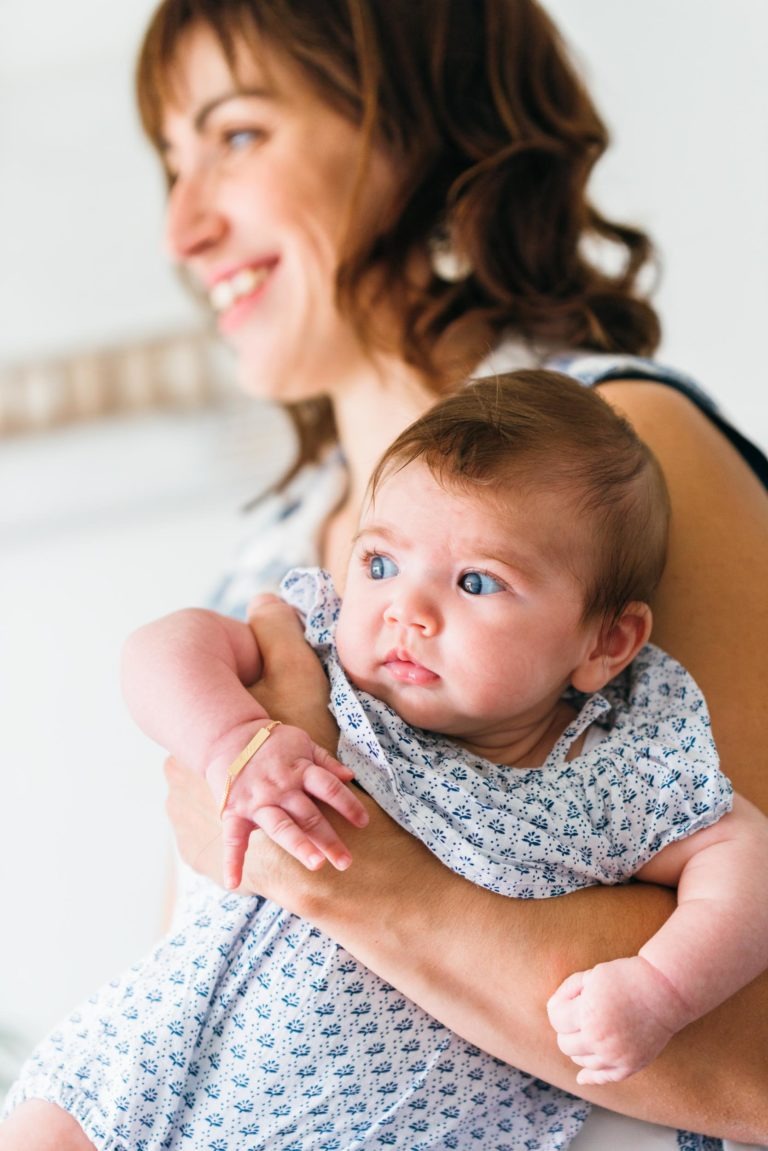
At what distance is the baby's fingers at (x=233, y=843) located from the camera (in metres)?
0.90

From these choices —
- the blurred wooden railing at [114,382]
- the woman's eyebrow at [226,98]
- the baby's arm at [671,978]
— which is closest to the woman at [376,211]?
the woman's eyebrow at [226,98]

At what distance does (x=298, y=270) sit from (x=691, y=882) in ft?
3.45

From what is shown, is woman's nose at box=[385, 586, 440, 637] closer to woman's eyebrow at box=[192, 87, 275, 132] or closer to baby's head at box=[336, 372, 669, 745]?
baby's head at box=[336, 372, 669, 745]

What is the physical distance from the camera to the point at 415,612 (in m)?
0.99

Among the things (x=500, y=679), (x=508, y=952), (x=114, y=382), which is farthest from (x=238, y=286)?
(x=114, y=382)

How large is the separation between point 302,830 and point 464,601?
0.23m

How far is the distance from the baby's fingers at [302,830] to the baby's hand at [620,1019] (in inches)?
8.1

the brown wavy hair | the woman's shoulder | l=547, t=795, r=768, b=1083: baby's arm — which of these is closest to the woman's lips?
the brown wavy hair

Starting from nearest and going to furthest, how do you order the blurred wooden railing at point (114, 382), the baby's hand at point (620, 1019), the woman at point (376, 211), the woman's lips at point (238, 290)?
the baby's hand at point (620, 1019)
the woman at point (376, 211)
the woman's lips at point (238, 290)
the blurred wooden railing at point (114, 382)

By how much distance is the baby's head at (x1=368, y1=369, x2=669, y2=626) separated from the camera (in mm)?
1003

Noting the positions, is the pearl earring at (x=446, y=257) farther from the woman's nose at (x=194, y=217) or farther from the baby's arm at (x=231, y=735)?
the baby's arm at (x=231, y=735)

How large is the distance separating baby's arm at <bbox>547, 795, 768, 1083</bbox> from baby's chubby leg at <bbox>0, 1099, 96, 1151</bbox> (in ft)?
1.34

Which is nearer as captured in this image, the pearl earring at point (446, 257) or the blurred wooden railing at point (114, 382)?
the pearl earring at point (446, 257)

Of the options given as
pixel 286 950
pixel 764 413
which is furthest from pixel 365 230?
pixel 764 413
